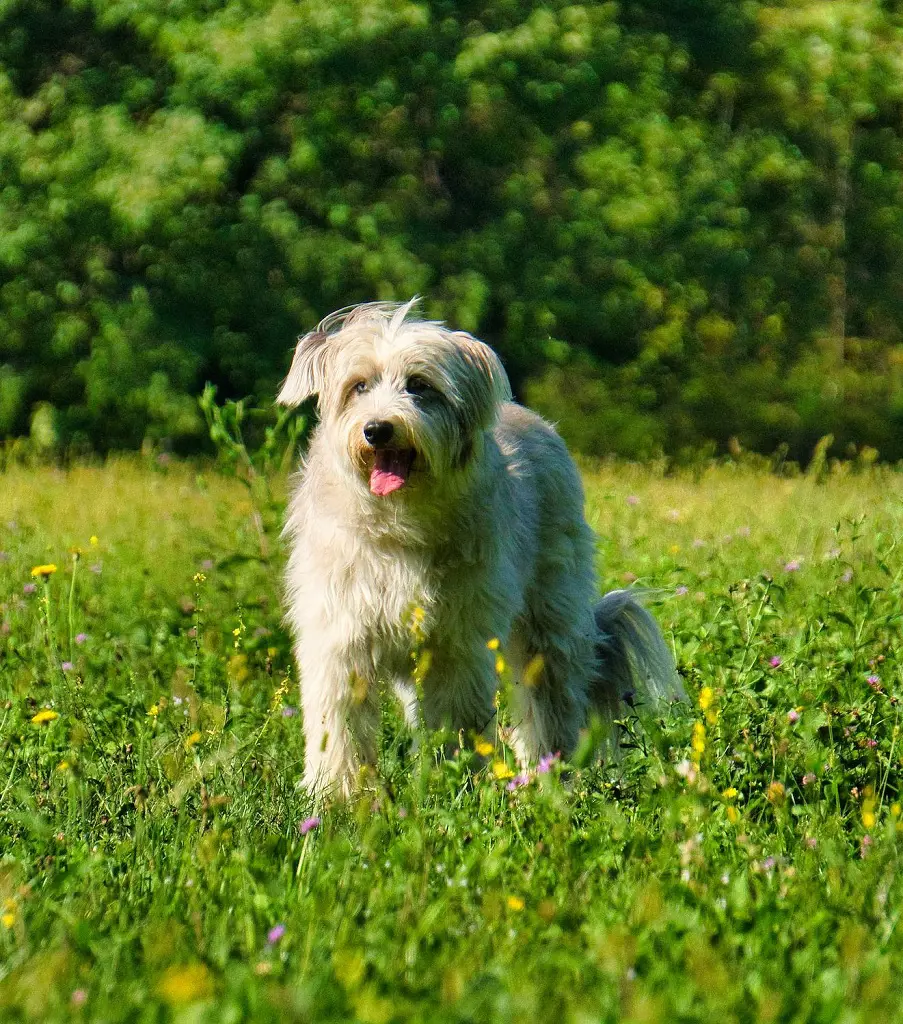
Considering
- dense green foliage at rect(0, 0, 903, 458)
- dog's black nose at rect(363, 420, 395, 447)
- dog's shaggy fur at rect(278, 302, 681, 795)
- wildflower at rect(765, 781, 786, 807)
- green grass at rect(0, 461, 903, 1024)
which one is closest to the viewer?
green grass at rect(0, 461, 903, 1024)

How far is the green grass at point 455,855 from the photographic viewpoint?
2287 millimetres

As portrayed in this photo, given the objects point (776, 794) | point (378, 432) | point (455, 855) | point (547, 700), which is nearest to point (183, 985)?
point (455, 855)

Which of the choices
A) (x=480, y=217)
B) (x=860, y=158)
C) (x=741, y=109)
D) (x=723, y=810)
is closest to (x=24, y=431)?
(x=480, y=217)

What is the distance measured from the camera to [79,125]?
41.9ft

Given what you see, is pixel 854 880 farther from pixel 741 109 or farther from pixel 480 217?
pixel 741 109

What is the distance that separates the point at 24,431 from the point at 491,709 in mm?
10053

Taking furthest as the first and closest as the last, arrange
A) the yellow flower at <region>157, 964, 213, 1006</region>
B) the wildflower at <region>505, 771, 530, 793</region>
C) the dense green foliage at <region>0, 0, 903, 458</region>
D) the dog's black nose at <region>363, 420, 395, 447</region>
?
the dense green foliage at <region>0, 0, 903, 458</region>, the dog's black nose at <region>363, 420, 395, 447</region>, the wildflower at <region>505, 771, 530, 793</region>, the yellow flower at <region>157, 964, 213, 1006</region>

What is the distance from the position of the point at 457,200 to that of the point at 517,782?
11.5m

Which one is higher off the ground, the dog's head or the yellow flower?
the yellow flower

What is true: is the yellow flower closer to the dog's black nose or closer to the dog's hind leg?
the dog's black nose

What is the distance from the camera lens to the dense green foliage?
1277cm

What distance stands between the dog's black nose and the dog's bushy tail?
58.7 inches

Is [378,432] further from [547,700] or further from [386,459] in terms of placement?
[547,700]

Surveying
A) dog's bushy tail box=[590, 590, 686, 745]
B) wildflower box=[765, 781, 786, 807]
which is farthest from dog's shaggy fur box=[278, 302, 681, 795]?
wildflower box=[765, 781, 786, 807]
